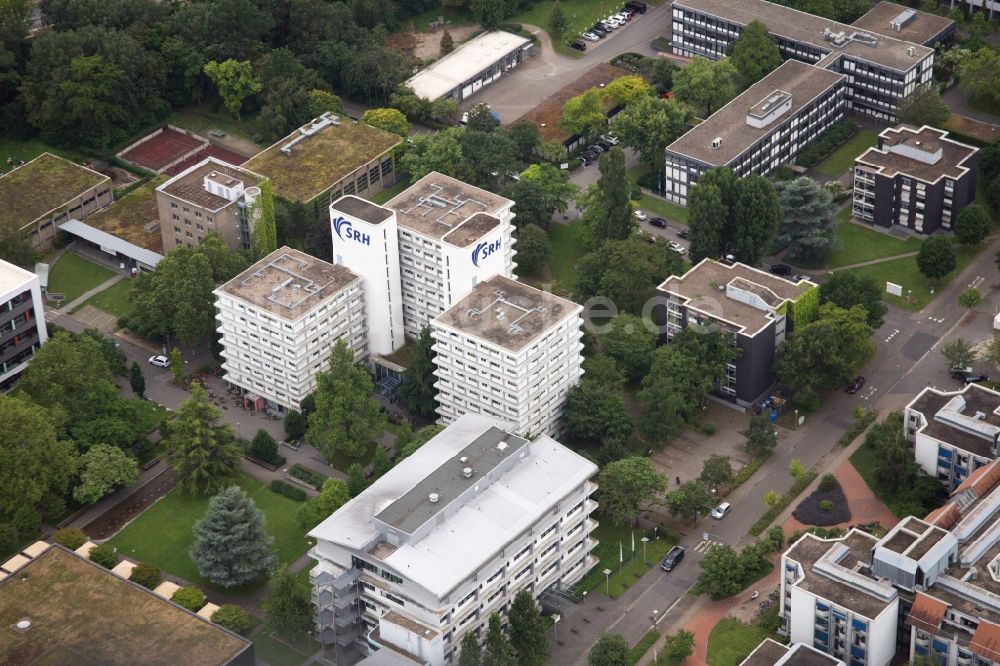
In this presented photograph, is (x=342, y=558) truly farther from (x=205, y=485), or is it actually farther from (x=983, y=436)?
(x=983, y=436)

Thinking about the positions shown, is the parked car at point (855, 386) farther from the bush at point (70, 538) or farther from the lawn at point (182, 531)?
the bush at point (70, 538)

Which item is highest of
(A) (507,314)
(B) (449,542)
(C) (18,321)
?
(A) (507,314)

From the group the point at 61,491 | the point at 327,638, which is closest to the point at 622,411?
the point at 327,638

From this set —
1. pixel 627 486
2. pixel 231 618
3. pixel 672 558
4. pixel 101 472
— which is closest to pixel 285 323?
pixel 101 472

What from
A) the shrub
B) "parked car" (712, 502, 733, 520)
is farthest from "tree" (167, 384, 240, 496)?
"parked car" (712, 502, 733, 520)

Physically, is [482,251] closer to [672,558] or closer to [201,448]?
[201,448]

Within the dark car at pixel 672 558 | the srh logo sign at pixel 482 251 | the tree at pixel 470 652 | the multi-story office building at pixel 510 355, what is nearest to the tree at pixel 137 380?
the multi-story office building at pixel 510 355
